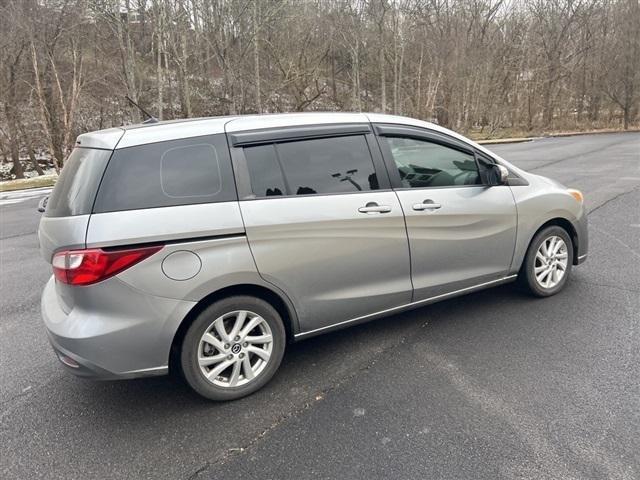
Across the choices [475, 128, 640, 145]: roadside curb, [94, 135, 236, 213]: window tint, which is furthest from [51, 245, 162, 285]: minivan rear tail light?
[475, 128, 640, 145]: roadside curb

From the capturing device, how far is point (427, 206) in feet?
11.1

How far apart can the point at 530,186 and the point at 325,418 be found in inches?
109

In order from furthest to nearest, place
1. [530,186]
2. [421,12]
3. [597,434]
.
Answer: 1. [421,12]
2. [530,186]
3. [597,434]

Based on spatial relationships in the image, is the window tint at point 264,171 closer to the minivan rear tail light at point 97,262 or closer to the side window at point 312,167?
the side window at point 312,167

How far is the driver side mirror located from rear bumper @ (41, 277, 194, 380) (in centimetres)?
264

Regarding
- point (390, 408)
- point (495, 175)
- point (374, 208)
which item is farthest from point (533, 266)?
point (390, 408)

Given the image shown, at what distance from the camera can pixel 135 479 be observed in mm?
2250

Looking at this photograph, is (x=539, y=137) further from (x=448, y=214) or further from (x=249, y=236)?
(x=249, y=236)

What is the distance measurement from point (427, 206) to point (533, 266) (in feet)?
4.56

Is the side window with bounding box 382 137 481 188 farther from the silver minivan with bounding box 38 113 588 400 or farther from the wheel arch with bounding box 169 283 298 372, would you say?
the wheel arch with bounding box 169 283 298 372

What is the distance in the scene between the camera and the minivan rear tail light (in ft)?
7.99

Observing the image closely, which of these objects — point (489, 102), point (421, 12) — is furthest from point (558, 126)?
point (421, 12)

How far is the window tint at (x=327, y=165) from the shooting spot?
9.91ft

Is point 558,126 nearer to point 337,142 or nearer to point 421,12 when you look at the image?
point 421,12
